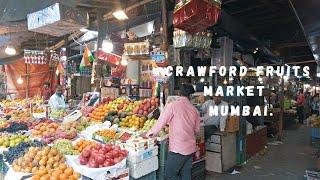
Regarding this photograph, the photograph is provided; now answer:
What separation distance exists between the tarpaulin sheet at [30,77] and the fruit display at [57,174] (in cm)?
1203

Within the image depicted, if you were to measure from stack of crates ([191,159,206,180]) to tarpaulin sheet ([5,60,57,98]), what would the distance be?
10921 mm

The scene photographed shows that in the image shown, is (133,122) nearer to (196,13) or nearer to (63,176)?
(63,176)

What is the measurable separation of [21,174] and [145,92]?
16.4 feet

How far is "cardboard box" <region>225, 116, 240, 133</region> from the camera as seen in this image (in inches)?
267

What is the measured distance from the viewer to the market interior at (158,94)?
13.2 ft

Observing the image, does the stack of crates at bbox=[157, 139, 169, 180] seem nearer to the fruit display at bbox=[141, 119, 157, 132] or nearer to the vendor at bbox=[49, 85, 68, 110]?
the fruit display at bbox=[141, 119, 157, 132]

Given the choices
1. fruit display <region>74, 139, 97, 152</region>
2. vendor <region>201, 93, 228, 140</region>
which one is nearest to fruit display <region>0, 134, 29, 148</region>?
fruit display <region>74, 139, 97, 152</region>

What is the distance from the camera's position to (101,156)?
12.4 ft

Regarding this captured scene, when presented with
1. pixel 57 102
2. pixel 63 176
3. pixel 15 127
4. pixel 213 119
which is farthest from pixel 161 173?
pixel 57 102

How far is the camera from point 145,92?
8391 mm

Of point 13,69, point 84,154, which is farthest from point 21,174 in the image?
point 13,69

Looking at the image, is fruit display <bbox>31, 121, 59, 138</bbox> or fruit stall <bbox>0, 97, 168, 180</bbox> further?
fruit display <bbox>31, 121, 59, 138</bbox>

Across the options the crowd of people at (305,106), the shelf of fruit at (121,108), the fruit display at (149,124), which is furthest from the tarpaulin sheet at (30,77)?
the crowd of people at (305,106)

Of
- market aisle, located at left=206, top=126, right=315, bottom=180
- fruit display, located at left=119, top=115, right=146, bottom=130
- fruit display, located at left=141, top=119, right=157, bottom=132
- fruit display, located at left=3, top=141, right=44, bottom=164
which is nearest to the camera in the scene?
fruit display, located at left=3, top=141, right=44, bottom=164
